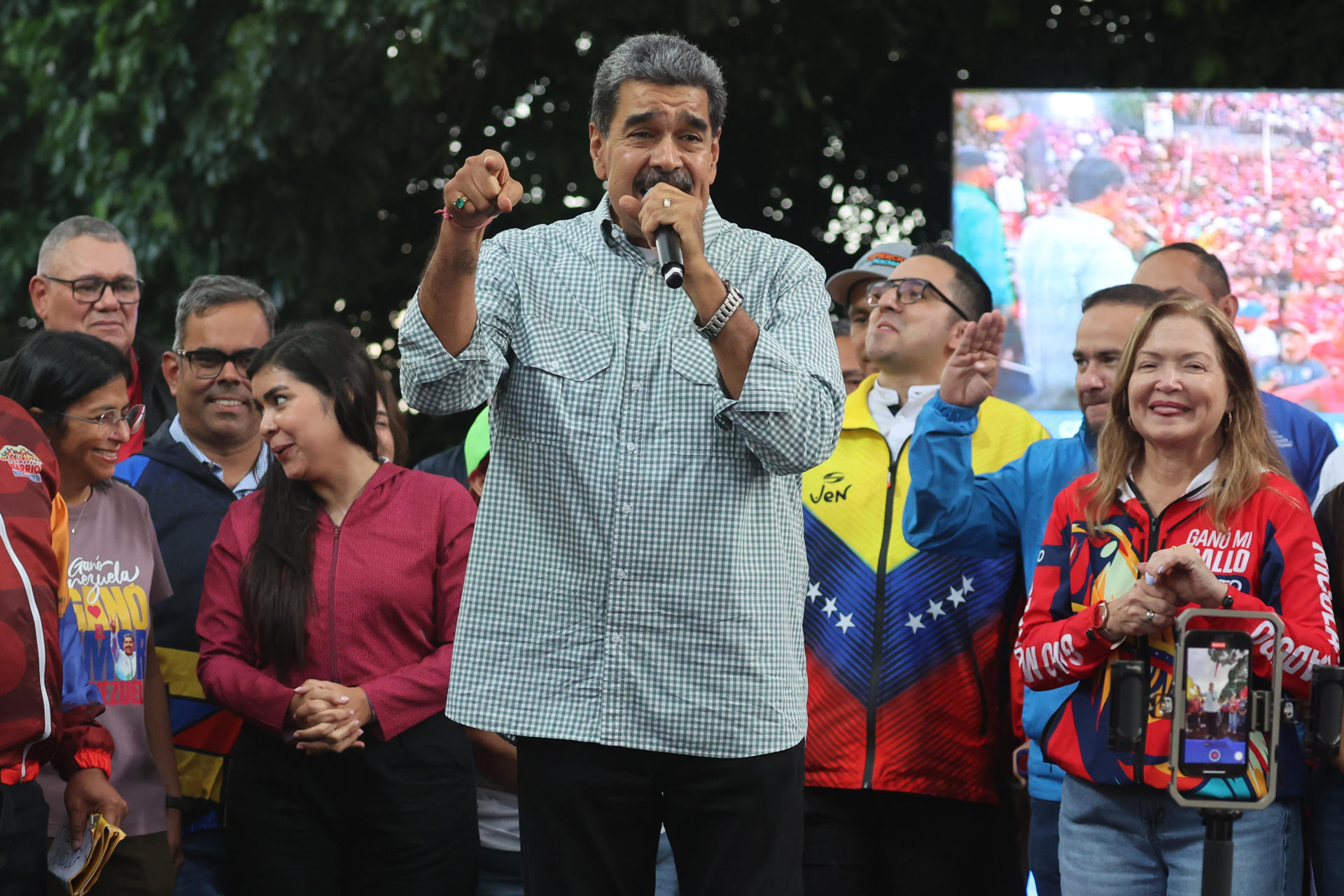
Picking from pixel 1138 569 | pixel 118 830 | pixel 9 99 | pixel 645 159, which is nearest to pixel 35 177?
pixel 9 99

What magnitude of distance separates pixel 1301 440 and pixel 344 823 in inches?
96.8

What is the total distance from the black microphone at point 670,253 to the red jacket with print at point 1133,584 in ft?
3.38

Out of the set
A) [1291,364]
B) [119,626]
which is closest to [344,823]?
[119,626]

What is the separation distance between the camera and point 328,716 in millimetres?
3176

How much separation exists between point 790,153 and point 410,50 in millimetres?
2527

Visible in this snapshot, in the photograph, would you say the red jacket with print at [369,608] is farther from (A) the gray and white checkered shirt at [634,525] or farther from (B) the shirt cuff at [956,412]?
(B) the shirt cuff at [956,412]

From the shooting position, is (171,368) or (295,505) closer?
(295,505)

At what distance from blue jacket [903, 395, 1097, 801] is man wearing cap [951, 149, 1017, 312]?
308cm

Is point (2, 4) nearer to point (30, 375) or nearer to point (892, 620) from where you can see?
point (30, 375)

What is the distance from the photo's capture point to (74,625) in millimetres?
3254

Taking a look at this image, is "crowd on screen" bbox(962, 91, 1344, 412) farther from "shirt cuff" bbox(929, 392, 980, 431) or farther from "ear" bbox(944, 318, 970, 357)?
"shirt cuff" bbox(929, 392, 980, 431)

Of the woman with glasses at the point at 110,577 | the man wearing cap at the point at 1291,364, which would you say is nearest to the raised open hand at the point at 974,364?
the woman with glasses at the point at 110,577

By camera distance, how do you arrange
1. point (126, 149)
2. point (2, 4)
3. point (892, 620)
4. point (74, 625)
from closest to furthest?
point (74, 625) < point (892, 620) < point (126, 149) < point (2, 4)

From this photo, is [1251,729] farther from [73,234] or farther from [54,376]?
[73,234]
